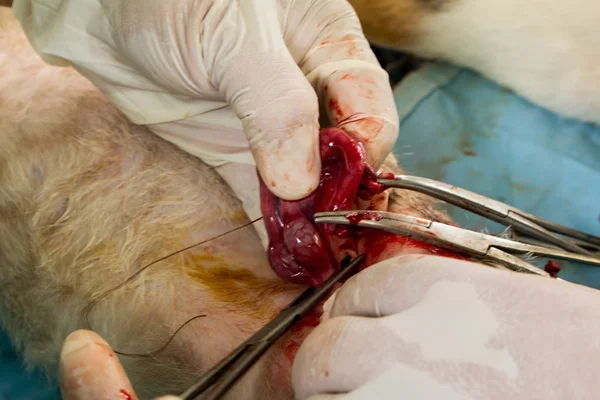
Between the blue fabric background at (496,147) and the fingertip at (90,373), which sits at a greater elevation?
the fingertip at (90,373)

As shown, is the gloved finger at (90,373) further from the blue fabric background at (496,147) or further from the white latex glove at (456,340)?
the blue fabric background at (496,147)

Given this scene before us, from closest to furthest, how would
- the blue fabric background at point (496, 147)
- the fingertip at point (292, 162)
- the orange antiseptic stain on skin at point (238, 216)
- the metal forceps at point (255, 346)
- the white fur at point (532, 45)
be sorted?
1. the metal forceps at point (255, 346)
2. the fingertip at point (292, 162)
3. the orange antiseptic stain on skin at point (238, 216)
4. the blue fabric background at point (496, 147)
5. the white fur at point (532, 45)

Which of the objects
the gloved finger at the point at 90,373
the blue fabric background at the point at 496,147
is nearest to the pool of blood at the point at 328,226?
the gloved finger at the point at 90,373

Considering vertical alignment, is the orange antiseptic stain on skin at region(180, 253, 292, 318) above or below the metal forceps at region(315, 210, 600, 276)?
below

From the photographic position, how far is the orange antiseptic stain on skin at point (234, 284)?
83 centimetres

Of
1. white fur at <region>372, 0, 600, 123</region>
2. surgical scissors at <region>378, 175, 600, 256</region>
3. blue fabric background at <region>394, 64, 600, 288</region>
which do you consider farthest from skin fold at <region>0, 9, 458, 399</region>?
white fur at <region>372, 0, 600, 123</region>

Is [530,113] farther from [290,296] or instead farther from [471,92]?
[290,296]

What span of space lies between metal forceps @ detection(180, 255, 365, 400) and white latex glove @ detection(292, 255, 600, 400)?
0.08m

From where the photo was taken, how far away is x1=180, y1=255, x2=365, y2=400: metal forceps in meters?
0.63

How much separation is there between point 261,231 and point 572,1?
1.23m

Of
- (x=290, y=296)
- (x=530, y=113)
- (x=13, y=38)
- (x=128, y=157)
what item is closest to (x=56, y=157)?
(x=128, y=157)

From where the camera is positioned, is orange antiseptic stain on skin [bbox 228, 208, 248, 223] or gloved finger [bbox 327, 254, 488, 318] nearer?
gloved finger [bbox 327, 254, 488, 318]

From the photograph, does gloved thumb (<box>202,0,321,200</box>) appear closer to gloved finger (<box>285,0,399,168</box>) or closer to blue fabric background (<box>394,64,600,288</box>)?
gloved finger (<box>285,0,399,168</box>)

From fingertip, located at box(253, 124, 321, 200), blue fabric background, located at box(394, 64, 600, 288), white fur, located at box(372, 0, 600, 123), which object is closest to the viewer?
fingertip, located at box(253, 124, 321, 200)
